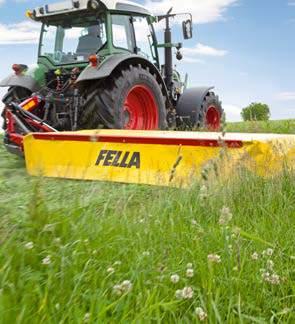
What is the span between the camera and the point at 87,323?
151 centimetres

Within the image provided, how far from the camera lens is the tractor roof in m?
6.36

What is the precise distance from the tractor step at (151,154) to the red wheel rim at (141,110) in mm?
1550

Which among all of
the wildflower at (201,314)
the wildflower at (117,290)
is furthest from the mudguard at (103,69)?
the wildflower at (201,314)

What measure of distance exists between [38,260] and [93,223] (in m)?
0.40

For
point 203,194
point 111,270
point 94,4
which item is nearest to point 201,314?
point 111,270

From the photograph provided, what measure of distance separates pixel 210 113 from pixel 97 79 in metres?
3.56

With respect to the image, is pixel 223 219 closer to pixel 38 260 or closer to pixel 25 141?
pixel 38 260

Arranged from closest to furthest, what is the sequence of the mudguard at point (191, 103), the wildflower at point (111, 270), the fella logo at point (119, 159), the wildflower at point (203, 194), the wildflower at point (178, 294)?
the wildflower at point (178, 294) < the wildflower at point (111, 270) < the wildflower at point (203, 194) < the fella logo at point (119, 159) < the mudguard at point (191, 103)

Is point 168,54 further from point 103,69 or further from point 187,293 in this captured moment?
point 187,293

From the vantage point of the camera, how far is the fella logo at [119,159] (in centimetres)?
445

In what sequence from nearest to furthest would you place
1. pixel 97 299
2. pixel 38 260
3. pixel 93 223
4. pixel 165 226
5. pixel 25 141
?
pixel 97 299 → pixel 38 260 → pixel 93 223 → pixel 165 226 → pixel 25 141

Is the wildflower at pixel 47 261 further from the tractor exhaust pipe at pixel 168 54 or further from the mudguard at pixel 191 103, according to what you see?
the tractor exhaust pipe at pixel 168 54

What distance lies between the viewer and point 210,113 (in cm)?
896

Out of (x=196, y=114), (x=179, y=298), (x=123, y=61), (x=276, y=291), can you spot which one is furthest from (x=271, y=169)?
(x=196, y=114)
